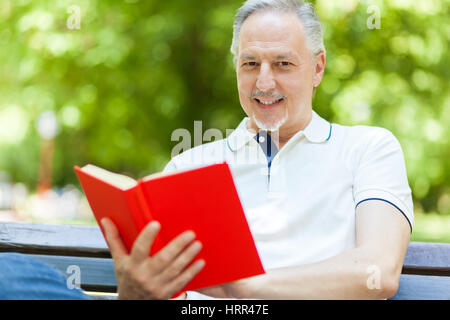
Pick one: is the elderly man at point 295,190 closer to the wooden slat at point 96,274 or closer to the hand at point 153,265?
the hand at point 153,265

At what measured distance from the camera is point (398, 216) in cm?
150

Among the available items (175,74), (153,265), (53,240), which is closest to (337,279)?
(153,265)

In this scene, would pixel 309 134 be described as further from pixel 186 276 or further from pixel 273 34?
pixel 186 276

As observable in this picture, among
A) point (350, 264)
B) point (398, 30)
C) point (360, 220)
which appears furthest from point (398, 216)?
point (398, 30)

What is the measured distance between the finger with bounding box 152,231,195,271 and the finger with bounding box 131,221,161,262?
26mm

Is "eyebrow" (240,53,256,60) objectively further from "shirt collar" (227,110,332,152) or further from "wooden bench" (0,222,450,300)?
"wooden bench" (0,222,450,300)

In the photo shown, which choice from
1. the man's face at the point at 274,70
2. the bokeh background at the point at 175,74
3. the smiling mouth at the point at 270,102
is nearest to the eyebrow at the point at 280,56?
the man's face at the point at 274,70

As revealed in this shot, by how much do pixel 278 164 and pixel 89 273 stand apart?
2.60 ft

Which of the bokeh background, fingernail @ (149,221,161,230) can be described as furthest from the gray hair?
the bokeh background

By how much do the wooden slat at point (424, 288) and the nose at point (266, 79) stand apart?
0.78m

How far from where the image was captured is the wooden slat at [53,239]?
199cm

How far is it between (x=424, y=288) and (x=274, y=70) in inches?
34.6

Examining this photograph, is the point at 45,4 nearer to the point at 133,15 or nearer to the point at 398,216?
the point at 133,15

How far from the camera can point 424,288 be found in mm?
1777
